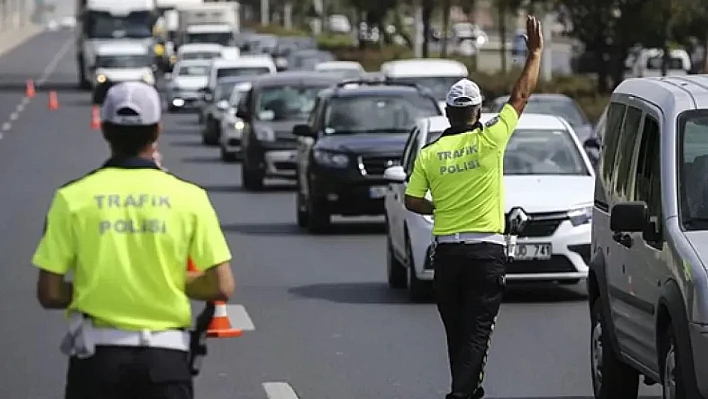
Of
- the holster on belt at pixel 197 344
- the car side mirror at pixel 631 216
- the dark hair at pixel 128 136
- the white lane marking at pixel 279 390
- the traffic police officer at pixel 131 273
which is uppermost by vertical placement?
the dark hair at pixel 128 136

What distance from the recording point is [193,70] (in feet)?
177

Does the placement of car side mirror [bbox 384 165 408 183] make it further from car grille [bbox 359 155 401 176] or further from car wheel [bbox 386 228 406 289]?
car grille [bbox 359 155 401 176]

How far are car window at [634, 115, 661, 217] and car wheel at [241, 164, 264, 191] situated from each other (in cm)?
1859

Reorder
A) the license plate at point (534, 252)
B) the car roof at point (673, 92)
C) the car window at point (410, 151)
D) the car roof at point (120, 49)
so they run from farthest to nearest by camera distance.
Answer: the car roof at point (120, 49)
the car window at point (410, 151)
the license plate at point (534, 252)
the car roof at point (673, 92)

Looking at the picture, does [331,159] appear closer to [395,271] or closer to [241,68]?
[395,271]

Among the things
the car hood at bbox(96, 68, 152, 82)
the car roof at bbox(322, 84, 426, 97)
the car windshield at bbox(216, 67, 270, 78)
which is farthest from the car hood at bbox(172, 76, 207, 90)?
the car roof at bbox(322, 84, 426, 97)

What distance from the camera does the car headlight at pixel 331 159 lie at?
2128 cm

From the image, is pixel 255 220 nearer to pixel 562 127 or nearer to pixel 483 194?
pixel 562 127

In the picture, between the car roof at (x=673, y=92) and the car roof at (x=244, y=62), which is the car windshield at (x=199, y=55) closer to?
the car roof at (x=244, y=62)

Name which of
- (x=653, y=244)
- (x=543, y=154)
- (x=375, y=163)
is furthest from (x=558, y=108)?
(x=653, y=244)

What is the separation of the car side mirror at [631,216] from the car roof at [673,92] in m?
0.63

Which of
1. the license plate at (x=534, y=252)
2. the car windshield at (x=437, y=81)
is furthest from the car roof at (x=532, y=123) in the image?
the car windshield at (x=437, y=81)

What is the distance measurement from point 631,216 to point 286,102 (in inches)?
781

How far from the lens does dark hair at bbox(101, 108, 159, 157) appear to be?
5.89m
